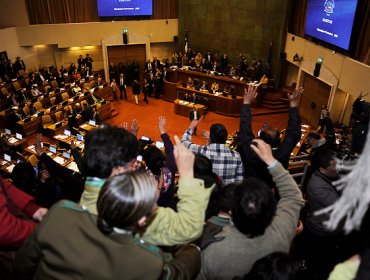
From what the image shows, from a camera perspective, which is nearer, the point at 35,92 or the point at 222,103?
the point at 35,92

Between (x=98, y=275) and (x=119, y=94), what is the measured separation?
47.5ft

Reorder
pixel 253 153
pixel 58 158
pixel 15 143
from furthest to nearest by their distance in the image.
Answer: pixel 15 143, pixel 58 158, pixel 253 153

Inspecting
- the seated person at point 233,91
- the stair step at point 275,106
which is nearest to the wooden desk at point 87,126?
the seated person at point 233,91

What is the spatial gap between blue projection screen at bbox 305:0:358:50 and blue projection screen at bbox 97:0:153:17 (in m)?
8.16

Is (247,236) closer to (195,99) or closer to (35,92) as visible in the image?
(195,99)

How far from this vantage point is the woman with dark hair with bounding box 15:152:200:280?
1287 millimetres

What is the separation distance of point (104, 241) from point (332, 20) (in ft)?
36.2

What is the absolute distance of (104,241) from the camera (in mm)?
1312

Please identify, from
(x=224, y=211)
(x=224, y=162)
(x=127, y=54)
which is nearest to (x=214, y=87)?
(x=127, y=54)

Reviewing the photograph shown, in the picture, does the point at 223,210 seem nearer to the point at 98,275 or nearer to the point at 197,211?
the point at 197,211

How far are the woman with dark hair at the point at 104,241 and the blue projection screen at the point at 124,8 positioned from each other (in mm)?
16078

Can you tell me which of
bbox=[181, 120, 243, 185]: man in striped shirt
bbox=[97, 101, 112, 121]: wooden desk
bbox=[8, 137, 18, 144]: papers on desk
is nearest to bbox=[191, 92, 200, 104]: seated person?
bbox=[97, 101, 112, 121]: wooden desk

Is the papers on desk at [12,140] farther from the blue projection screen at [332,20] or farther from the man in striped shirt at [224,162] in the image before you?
the blue projection screen at [332,20]

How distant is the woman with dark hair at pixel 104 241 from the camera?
50.7 inches
